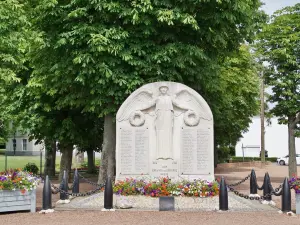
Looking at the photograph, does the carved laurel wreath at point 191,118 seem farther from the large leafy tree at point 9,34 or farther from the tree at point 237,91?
the tree at point 237,91

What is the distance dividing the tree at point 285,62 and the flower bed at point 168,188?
1160 cm

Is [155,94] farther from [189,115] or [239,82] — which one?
[239,82]

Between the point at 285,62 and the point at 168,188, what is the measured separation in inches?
522

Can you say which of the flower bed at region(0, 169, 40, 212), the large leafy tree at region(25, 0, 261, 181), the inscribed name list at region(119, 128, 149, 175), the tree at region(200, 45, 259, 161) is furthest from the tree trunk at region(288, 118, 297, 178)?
the flower bed at region(0, 169, 40, 212)

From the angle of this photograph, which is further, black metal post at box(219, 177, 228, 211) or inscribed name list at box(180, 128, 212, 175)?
inscribed name list at box(180, 128, 212, 175)

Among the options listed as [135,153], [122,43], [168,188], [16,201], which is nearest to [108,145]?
[135,153]

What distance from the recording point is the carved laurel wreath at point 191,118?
15234mm

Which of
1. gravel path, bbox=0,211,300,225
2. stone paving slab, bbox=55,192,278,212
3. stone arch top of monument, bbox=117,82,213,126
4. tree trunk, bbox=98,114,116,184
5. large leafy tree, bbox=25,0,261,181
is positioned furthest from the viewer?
tree trunk, bbox=98,114,116,184

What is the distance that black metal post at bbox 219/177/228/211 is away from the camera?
12.9 meters

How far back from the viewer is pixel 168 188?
1412 centimetres

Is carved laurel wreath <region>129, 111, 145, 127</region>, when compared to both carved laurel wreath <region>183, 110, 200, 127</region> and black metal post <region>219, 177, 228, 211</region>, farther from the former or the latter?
black metal post <region>219, 177, 228, 211</region>

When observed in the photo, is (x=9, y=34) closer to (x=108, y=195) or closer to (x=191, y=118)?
(x=191, y=118)

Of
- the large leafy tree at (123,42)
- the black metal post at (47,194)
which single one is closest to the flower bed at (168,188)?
the black metal post at (47,194)

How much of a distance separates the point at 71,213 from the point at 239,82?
65.0 feet
